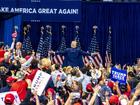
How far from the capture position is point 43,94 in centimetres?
1177

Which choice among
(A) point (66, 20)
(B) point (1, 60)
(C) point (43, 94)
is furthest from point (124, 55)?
(C) point (43, 94)

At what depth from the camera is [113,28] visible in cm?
2603

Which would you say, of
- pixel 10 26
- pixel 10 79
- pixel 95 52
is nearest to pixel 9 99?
→ pixel 10 79

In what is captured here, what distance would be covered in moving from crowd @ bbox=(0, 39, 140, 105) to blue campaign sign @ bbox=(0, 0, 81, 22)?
8.21 metres

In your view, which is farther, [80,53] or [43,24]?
[43,24]

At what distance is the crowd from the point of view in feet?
34.8

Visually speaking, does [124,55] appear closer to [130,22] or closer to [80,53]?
[130,22]

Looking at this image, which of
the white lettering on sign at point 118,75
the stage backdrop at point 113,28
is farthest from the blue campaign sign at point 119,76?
the stage backdrop at point 113,28

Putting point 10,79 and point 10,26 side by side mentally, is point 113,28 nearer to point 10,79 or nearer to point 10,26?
point 10,26

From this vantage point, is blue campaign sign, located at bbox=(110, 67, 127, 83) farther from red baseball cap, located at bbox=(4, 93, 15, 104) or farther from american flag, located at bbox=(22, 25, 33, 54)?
american flag, located at bbox=(22, 25, 33, 54)

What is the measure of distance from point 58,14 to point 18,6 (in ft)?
4.75

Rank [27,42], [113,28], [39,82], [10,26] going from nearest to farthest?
[39,82], [10,26], [27,42], [113,28]

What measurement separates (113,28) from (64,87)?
40.7ft

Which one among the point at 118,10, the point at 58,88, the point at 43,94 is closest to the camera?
the point at 43,94
